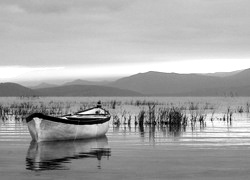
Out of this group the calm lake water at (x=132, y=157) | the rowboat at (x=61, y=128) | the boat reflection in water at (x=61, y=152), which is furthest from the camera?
the rowboat at (x=61, y=128)

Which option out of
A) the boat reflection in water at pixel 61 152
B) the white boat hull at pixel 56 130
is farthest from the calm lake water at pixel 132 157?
the white boat hull at pixel 56 130

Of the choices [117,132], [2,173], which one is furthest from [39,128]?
[2,173]

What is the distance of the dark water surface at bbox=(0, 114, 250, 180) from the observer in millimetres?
15070

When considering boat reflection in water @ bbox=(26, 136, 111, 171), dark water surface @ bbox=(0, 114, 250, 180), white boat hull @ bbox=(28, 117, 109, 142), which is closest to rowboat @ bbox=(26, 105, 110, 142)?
white boat hull @ bbox=(28, 117, 109, 142)

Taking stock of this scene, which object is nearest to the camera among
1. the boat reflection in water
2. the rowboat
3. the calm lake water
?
the calm lake water

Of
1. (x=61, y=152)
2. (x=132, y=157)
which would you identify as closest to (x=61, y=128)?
(x=61, y=152)

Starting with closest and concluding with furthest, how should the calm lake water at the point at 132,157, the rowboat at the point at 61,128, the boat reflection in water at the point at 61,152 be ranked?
the calm lake water at the point at 132,157 < the boat reflection in water at the point at 61,152 < the rowboat at the point at 61,128

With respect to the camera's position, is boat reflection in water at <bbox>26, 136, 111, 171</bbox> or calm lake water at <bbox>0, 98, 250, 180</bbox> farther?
boat reflection in water at <bbox>26, 136, 111, 171</bbox>

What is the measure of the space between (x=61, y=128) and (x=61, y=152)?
4356 mm

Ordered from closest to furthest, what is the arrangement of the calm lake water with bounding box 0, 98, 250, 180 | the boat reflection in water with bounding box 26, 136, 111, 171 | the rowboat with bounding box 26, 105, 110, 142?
the calm lake water with bounding box 0, 98, 250, 180 < the boat reflection in water with bounding box 26, 136, 111, 171 < the rowboat with bounding box 26, 105, 110, 142

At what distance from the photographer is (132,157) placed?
1866 centimetres

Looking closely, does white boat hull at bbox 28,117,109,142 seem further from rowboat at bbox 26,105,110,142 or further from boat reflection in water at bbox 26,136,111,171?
boat reflection in water at bbox 26,136,111,171

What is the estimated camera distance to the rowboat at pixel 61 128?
23953 millimetres

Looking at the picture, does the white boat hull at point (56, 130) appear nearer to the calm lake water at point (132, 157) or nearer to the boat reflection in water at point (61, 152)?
the boat reflection in water at point (61, 152)
